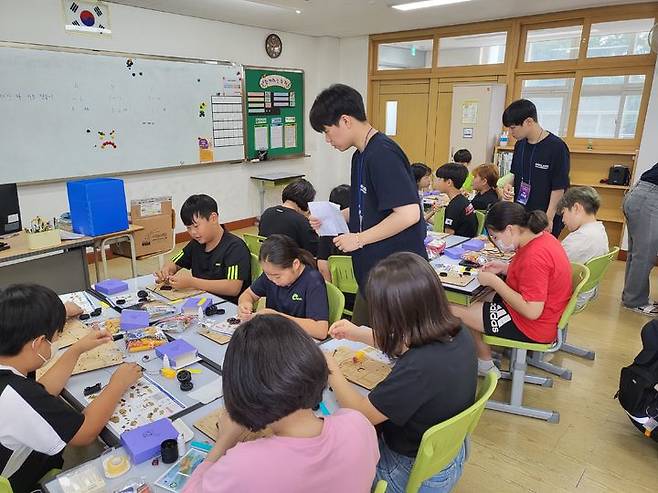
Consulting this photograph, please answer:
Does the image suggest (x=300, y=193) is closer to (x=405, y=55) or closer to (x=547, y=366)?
(x=547, y=366)

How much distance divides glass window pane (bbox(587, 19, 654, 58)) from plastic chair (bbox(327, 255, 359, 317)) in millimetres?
4609

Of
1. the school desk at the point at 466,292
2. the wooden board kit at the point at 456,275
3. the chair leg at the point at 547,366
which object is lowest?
the chair leg at the point at 547,366

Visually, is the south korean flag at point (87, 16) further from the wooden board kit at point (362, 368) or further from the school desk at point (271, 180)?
the wooden board kit at point (362, 368)

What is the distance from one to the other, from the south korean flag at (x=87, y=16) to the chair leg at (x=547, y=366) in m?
5.11

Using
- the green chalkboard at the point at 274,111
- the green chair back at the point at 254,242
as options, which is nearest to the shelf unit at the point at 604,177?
the green chalkboard at the point at 274,111

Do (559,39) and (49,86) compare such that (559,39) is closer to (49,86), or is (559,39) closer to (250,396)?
(49,86)

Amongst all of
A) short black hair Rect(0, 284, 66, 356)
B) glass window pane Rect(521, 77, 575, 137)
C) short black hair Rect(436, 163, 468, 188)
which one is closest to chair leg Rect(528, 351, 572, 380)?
short black hair Rect(436, 163, 468, 188)

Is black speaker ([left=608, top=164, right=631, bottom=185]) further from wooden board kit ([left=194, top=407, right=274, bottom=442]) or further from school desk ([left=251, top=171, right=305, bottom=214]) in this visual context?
wooden board kit ([left=194, top=407, right=274, bottom=442])

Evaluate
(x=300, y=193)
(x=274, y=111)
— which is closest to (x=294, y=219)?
(x=300, y=193)

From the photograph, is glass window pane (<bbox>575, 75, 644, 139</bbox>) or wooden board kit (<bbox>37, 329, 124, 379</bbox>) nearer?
wooden board kit (<bbox>37, 329, 124, 379</bbox>)

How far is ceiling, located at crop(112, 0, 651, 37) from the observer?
5.01 metres

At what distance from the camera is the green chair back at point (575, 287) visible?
7.94 feet

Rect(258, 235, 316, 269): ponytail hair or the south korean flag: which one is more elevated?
the south korean flag

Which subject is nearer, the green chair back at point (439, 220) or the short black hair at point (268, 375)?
the short black hair at point (268, 375)
